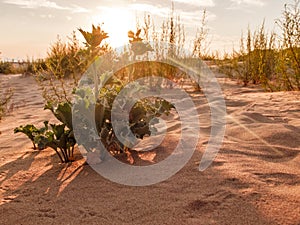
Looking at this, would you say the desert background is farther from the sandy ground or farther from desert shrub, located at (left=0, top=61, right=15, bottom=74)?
desert shrub, located at (left=0, top=61, right=15, bottom=74)

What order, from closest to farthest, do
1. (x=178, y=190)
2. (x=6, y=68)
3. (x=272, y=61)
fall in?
(x=178, y=190) < (x=272, y=61) < (x=6, y=68)

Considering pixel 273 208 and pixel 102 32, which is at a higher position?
pixel 102 32

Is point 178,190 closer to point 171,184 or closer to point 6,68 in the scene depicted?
point 171,184

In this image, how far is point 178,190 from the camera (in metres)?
1.76

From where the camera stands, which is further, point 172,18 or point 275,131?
point 172,18

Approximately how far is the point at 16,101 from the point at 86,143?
4.83 meters

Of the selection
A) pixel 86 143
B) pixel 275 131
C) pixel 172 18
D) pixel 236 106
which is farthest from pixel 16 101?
pixel 275 131

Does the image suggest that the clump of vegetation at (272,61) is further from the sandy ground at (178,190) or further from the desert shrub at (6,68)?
the desert shrub at (6,68)

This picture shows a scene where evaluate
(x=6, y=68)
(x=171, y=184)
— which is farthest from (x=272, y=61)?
(x=6, y=68)

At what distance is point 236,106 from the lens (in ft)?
13.7

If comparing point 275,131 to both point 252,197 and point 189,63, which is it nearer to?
point 252,197

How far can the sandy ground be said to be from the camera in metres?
1.51

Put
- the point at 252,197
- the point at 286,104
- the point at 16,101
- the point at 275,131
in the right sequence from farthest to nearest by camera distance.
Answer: the point at 16,101 → the point at 286,104 → the point at 275,131 → the point at 252,197

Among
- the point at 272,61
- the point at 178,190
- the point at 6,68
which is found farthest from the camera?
the point at 6,68
